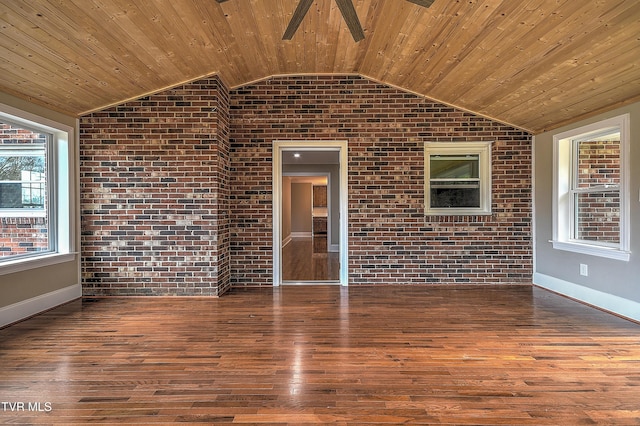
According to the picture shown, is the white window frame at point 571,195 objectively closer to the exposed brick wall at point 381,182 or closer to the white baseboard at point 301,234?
the exposed brick wall at point 381,182

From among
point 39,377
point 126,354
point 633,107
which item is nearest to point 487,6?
point 633,107

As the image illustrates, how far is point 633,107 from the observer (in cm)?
341

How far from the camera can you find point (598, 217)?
4.02m

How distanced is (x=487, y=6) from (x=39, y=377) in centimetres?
409

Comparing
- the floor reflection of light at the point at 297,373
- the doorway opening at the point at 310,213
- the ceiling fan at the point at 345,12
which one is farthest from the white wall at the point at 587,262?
the floor reflection of light at the point at 297,373

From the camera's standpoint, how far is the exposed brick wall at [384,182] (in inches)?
193

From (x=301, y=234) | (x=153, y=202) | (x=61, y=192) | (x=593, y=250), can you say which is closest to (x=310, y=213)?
(x=301, y=234)

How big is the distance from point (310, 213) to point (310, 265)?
6.66m

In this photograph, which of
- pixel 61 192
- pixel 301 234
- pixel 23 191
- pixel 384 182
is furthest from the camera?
pixel 301 234

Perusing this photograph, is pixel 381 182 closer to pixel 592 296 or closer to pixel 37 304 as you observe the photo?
pixel 592 296

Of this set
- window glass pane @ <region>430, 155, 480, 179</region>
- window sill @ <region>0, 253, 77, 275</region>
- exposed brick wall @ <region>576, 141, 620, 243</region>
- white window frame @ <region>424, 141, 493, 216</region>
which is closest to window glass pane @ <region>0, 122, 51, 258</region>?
window sill @ <region>0, 253, 77, 275</region>

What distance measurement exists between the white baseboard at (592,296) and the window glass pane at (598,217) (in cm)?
59

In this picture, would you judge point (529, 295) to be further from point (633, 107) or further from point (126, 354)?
point (126, 354)

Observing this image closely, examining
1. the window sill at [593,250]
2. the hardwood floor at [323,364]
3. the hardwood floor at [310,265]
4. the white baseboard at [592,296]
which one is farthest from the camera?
the hardwood floor at [310,265]
